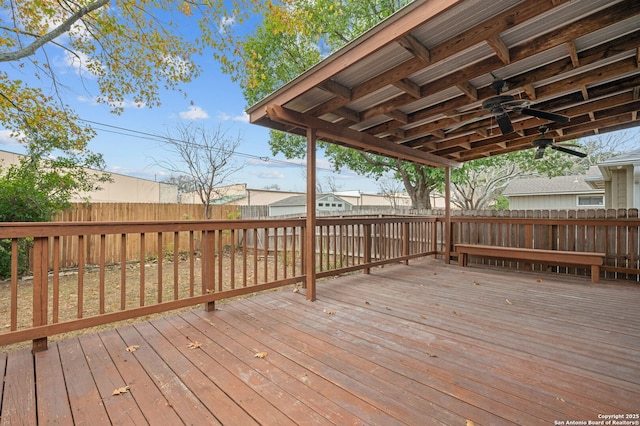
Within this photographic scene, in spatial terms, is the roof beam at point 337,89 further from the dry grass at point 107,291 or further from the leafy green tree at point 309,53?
the leafy green tree at point 309,53

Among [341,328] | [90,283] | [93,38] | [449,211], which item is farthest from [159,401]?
[93,38]

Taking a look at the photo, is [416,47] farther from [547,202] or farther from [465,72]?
[547,202]

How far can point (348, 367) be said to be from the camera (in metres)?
2.00

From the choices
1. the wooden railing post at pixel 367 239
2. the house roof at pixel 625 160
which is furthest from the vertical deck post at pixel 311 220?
the house roof at pixel 625 160

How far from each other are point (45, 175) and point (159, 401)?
6.53 m

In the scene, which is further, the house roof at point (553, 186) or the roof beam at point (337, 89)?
the house roof at point (553, 186)

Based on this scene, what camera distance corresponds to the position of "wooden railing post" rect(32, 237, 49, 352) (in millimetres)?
2184

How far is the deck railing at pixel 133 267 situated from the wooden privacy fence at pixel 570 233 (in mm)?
1079

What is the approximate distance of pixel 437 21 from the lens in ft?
7.23

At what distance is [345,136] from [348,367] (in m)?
2.83

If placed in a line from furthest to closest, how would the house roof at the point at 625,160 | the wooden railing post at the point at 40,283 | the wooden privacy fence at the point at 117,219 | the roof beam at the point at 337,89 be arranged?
the wooden privacy fence at the point at 117,219 → the house roof at the point at 625,160 → the roof beam at the point at 337,89 → the wooden railing post at the point at 40,283

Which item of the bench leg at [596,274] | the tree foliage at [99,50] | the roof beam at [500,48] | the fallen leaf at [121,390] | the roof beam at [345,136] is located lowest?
the fallen leaf at [121,390]

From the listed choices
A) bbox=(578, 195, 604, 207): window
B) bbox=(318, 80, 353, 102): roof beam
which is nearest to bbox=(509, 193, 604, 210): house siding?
bbox=(578, 195, 604, 207): window

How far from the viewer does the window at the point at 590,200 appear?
1341cm
